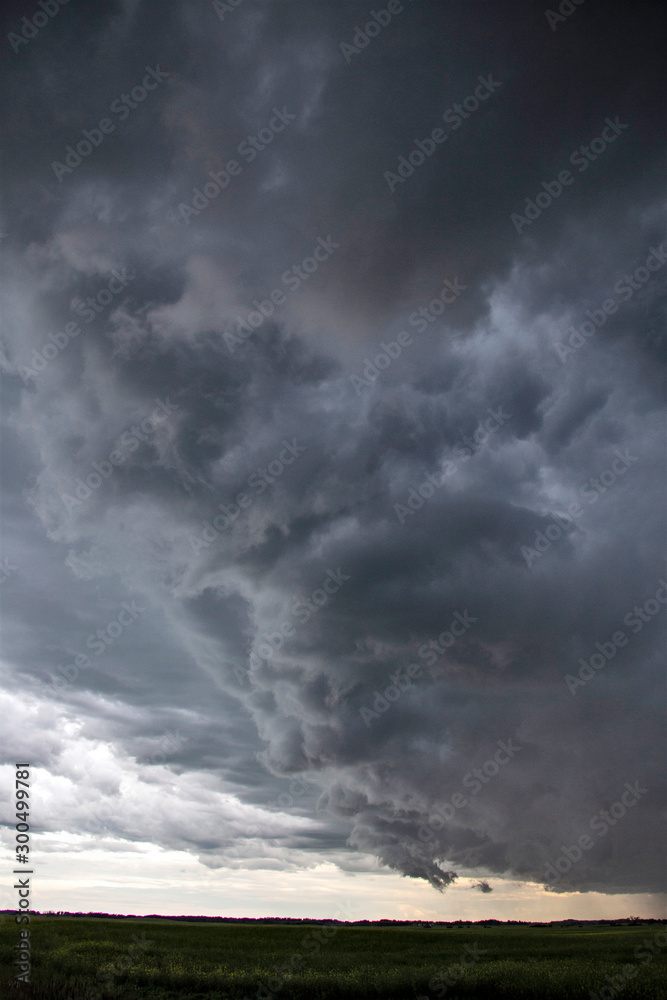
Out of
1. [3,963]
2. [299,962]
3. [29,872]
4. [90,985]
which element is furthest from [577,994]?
[3,963]

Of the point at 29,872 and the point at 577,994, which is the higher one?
the point at 29,872

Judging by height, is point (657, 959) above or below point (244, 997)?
below

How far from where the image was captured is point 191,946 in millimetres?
50250

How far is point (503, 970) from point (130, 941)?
38.2m

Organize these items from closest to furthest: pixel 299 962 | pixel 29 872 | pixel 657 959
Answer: pixel 29 872 < pixel 299 962 < pixel 657 959

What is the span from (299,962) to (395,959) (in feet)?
29.6

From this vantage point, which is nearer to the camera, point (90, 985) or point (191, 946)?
point (90, 985)

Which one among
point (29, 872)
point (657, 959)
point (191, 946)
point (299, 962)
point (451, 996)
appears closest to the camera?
point (29, 872)

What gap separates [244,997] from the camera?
86.5ft

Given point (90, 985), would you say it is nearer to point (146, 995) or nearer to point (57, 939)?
point (146, 995)

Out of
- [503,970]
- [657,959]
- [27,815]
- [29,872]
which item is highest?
[27,815]

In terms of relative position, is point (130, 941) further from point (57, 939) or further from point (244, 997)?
point (244, 997)

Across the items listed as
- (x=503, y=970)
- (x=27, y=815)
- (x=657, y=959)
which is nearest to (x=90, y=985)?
(x=27, y=815)

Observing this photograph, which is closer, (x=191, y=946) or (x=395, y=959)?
(x=395, y=959)
